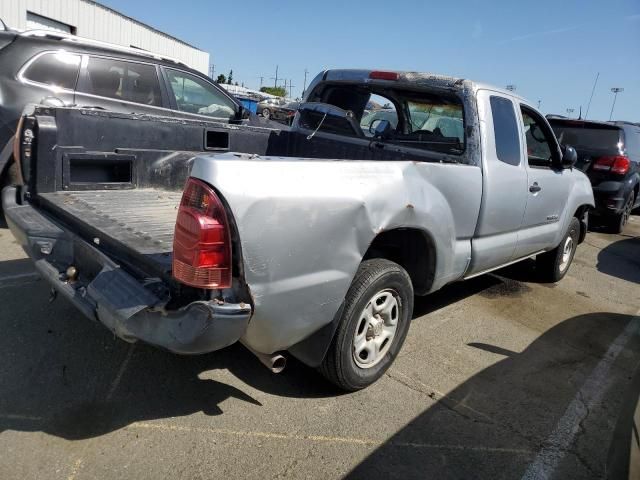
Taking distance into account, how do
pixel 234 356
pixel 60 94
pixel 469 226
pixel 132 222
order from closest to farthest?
pixel 132 222
pixel 234 356
pixel 469 226
pixel 60 94

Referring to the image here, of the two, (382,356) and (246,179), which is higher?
(246,179)

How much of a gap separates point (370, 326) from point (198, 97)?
5.14m

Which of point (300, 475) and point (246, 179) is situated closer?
point (246, 179)

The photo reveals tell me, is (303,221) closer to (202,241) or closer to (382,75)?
(202,241)

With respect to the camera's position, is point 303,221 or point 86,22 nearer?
point 303,221

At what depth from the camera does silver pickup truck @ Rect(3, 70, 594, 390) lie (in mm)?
2234

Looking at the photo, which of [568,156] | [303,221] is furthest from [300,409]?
[568,156]

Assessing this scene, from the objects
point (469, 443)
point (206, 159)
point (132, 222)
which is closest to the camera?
point (206, 159)

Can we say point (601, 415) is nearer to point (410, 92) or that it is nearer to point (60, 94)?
point (410, 92)

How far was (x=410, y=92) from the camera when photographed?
4352 millimetres

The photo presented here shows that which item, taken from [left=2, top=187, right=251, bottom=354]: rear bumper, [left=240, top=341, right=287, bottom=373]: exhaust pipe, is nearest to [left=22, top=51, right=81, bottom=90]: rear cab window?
[left=2, top=187, right=251, bottom=354]: rear bumper

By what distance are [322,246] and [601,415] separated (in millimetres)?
2131

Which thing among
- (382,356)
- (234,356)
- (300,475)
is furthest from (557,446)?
(234,356)

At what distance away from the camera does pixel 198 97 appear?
716 centimetres
